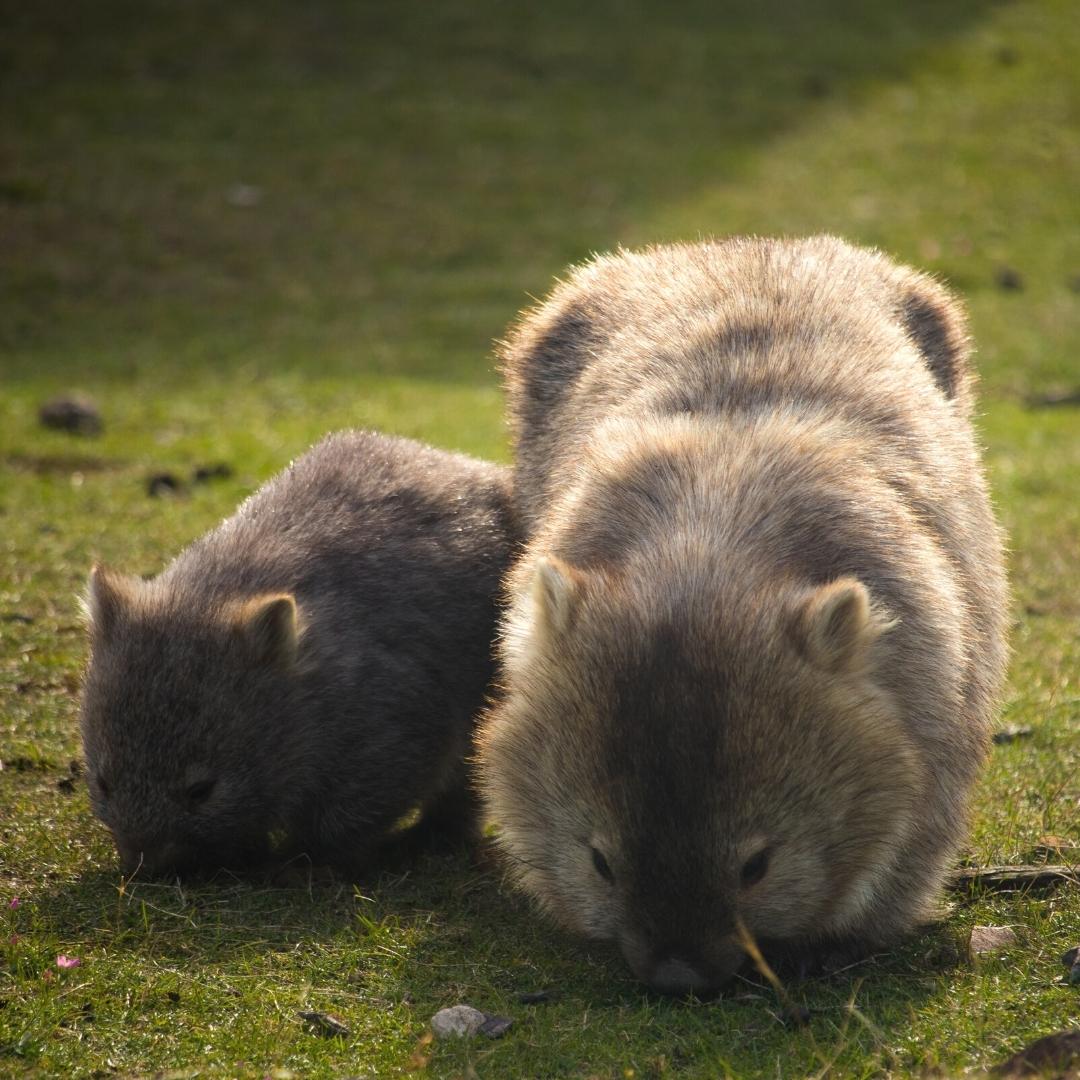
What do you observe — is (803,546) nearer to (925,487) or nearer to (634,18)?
(925,487)

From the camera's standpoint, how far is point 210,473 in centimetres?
745

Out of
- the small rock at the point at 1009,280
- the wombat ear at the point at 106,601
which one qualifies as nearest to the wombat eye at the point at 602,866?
the wombat ear at the point at 106,601

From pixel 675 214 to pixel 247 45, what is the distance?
542 cm

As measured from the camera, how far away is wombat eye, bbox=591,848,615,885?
3.29m

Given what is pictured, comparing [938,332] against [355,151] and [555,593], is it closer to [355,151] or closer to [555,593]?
[555,593]

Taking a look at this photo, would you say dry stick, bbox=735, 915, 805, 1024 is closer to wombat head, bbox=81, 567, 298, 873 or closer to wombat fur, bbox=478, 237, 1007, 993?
wombat fur, bbox=478, 237, 1007, 993

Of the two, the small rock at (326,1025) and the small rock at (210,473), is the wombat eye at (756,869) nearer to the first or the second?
the small rock at (326,1025)

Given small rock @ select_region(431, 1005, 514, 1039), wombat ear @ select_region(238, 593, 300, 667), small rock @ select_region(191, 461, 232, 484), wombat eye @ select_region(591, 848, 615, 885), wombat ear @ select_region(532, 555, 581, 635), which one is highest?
wombat ear @ select_region(532, 555, 581, 635)

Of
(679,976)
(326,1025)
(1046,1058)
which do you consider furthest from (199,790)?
(1046,1058)

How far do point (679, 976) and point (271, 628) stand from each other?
4.87 feet

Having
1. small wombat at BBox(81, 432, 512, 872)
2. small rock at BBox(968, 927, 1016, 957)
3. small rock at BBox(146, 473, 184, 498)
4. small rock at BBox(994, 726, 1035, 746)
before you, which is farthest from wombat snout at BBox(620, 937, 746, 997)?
small rock at BBox(146, 473, 184, 498)

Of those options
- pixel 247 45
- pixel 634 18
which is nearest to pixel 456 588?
pixel 247 45

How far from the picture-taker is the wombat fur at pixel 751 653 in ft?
10.3

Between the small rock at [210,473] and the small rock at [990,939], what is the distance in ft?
15.4
